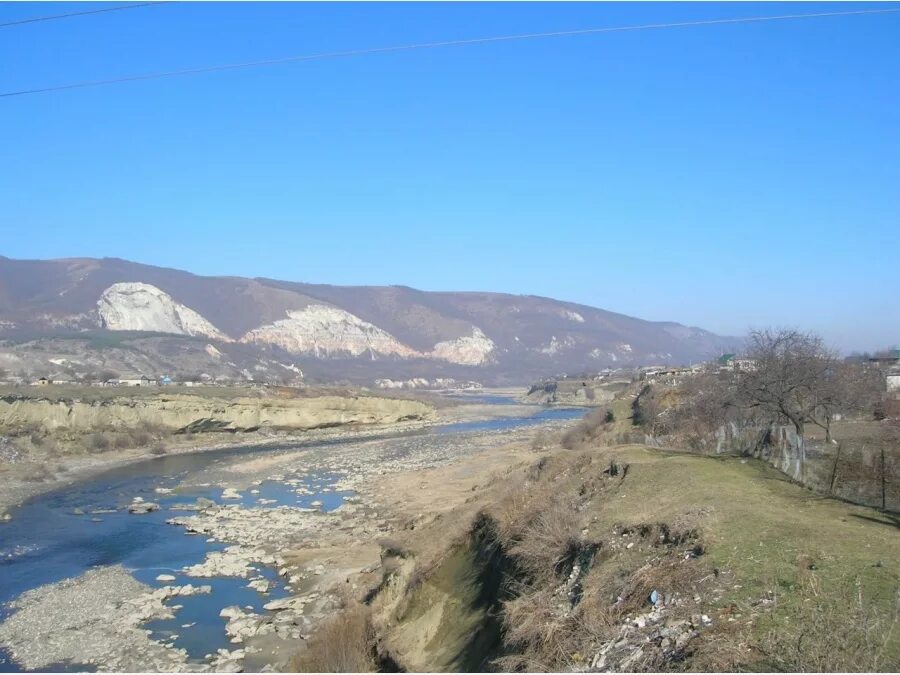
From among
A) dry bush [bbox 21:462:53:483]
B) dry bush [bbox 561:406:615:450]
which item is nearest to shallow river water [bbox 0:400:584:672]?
dry bush [bbox 21:462:53:483]

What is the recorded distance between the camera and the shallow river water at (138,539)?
68.8ft

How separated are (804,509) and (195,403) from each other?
71.7m

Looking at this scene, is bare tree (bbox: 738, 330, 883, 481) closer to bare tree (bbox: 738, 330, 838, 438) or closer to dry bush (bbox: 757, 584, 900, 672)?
bare tree (bbox: 738, 330, 838, 438)

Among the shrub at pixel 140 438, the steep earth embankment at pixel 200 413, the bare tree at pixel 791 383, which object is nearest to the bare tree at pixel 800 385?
the bare tree at pixel 791 383

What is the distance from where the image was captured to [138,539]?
102 ft

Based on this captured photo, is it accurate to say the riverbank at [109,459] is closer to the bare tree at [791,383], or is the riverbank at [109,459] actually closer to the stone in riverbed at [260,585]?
the stone in riverbed at [260,585]

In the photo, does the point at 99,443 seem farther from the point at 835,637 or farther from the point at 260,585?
the point at 835,637

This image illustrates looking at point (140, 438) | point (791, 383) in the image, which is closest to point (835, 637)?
point (791, 383)

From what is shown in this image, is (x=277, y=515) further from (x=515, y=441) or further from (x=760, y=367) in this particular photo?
(x=515, y=441)

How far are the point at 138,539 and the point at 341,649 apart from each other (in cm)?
1838

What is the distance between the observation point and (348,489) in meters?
43.7

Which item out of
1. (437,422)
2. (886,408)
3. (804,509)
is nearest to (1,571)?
(804,509)

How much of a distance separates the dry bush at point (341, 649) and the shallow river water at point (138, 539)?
3332 mm

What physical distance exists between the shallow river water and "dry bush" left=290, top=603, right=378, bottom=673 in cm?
333
